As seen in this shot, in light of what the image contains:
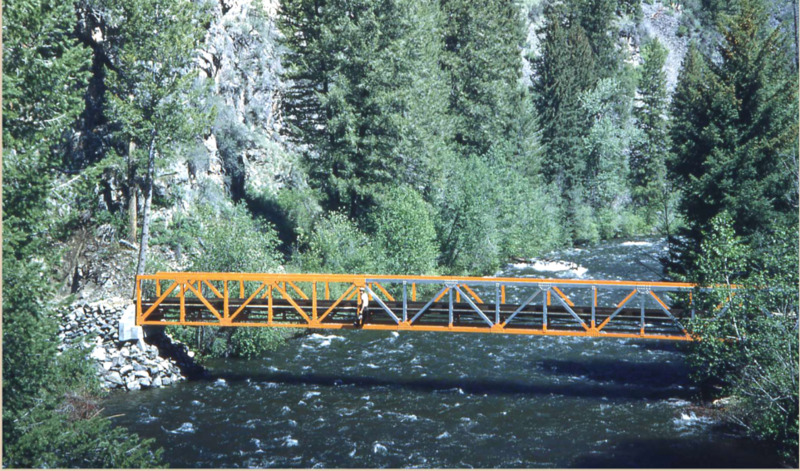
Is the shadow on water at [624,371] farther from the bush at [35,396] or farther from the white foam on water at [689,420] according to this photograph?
the bush at [35,396]

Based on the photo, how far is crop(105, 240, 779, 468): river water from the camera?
20.1 m

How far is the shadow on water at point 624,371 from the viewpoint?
1034 inches

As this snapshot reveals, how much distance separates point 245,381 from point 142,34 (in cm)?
1362

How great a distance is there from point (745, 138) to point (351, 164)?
19.3 meters

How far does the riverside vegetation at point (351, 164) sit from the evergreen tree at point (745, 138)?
73mm

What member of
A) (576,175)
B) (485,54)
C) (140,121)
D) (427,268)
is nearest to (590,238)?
(576,175)

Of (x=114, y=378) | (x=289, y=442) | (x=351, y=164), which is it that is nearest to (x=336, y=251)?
(x=351, y=164)

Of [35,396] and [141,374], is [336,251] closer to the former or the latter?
[141,374]

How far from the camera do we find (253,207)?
141 feet

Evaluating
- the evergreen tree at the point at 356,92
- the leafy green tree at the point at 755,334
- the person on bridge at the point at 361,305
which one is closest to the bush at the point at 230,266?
the person on bridge at the point at 361,305

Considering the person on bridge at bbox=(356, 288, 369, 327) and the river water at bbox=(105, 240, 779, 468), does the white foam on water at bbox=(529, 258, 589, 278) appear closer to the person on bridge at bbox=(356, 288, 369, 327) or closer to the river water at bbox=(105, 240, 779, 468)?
the river water at bbox=(105, 240, 779, 468)

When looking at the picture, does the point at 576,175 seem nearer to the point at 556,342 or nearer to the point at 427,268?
the point at 427,268

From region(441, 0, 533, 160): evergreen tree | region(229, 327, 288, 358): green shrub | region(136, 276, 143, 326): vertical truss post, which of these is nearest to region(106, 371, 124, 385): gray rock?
region(136, 276, 143, 326): vertical truss post

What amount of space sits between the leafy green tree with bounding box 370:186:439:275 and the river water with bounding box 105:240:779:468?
24.0 ft
